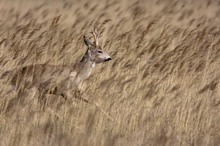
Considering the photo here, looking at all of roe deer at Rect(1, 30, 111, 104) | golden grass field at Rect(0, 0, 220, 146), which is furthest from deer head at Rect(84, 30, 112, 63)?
golden grass field at Rect(0, 0, 220, 146)

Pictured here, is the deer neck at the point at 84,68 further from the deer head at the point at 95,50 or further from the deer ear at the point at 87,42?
the deer ear at the point at 87,42

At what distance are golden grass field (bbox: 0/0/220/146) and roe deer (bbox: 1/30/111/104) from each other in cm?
12

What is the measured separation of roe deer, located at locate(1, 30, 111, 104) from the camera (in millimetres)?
7905

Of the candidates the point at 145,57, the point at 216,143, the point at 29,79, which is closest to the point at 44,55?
the point at 29,79

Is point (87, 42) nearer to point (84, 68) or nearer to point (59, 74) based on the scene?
point (84, 68)

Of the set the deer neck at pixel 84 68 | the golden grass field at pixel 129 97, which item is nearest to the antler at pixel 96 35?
the deer neck at pixel 84 68

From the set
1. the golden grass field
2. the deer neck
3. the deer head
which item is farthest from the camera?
the deer head

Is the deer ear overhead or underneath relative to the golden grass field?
overhead

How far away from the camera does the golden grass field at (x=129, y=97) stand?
6750 mm

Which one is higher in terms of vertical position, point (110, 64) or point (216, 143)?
point (110, 64)

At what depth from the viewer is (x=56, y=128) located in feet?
22.3

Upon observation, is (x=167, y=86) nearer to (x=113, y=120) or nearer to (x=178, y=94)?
(x=178, y=94)

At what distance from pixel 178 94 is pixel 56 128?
4.18 ft

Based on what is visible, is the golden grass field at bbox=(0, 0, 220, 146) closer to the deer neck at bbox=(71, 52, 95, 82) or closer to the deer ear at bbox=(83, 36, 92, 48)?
the deer neck at bbox=(71, 52, 95, 82)
